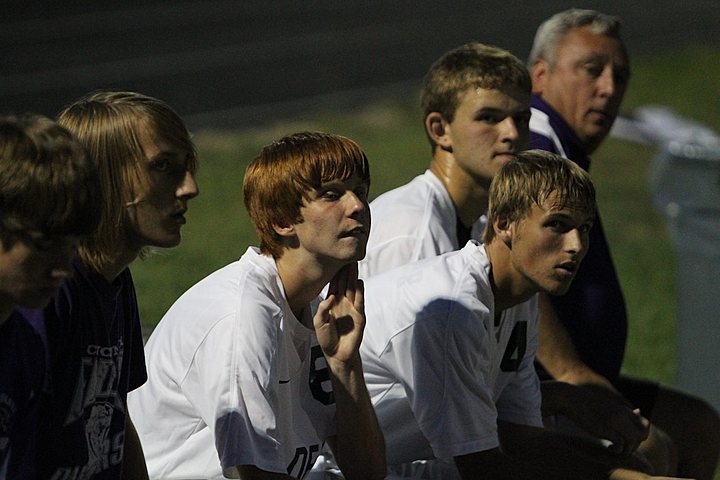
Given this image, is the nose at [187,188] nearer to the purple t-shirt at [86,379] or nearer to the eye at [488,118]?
the purple t-shirt at [86,379]

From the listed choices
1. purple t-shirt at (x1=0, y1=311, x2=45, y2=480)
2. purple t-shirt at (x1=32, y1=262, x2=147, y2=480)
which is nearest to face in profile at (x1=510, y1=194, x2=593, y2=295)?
purple t-shirt at (x1=32, y1=262, x2=147, y2=480)

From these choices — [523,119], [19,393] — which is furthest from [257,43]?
[19,393]

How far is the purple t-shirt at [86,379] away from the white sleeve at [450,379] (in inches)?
32.2

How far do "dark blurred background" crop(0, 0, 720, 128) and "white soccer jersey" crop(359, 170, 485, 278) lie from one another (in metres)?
11.3

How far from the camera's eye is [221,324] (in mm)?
3236

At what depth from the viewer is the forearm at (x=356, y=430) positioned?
3449 millimetres

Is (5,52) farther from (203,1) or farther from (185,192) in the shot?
(185,192)

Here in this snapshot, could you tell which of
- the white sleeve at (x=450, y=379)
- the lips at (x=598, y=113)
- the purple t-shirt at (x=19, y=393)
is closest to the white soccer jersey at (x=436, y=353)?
the white sleeve at (x=450, y=379)

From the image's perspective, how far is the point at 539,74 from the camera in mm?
5418

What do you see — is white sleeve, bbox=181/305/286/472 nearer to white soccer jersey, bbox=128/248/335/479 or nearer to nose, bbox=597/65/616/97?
white soccer jersey, bbox=128/248/335/479

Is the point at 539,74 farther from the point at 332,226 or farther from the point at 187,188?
the point at 187,188

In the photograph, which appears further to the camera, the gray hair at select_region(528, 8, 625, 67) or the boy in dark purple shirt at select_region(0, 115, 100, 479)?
the gray hair at select_region(528, 8, 625, 67)

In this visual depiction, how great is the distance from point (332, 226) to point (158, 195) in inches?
18.5

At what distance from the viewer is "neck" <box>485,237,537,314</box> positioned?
12.4 feet
